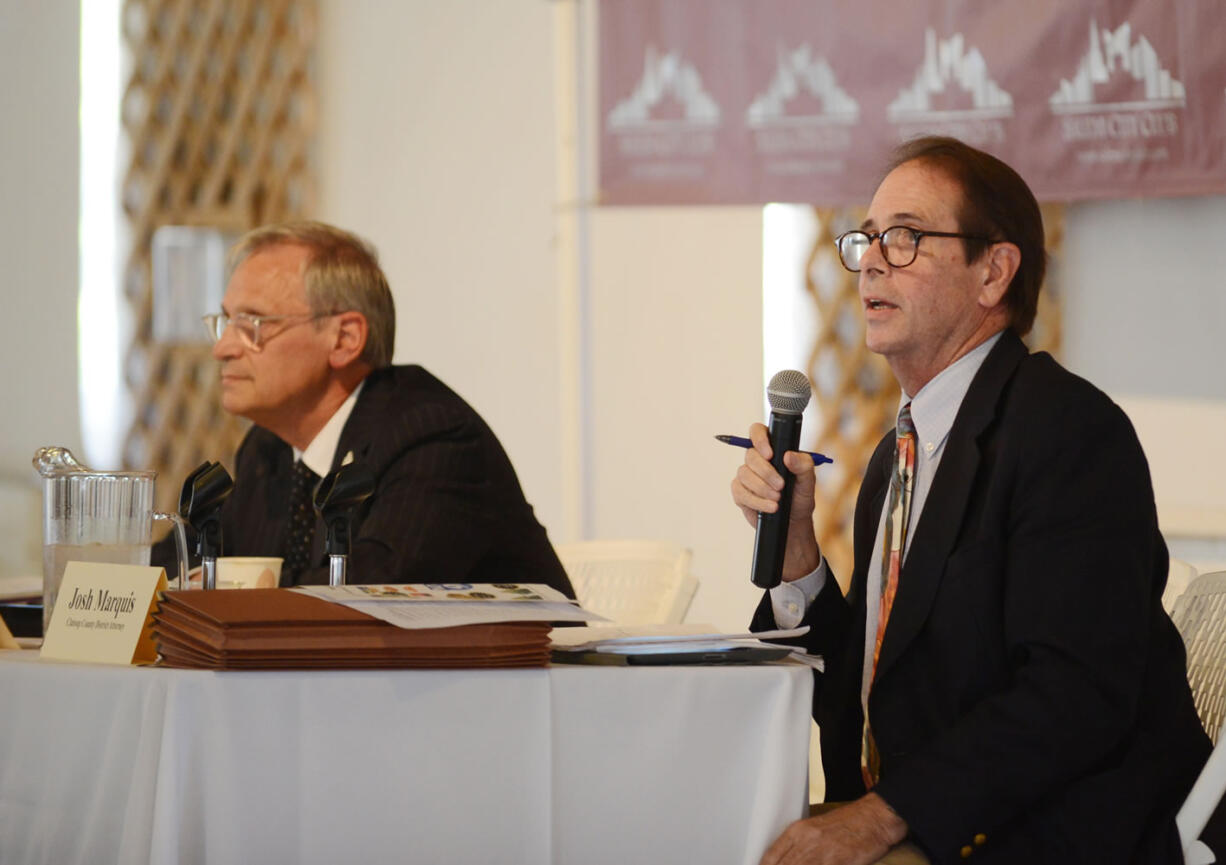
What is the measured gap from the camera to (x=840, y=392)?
10.3 feet

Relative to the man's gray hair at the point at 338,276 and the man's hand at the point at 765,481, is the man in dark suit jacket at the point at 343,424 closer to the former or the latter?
the man's gray hair at the point at 338,276

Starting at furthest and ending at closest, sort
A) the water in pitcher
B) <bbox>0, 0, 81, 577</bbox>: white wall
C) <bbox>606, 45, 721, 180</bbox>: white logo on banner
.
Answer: <bbox>0, 0, 81, 577</bbox>: white wall → <bbox>606, 45, 721, 180</bbox>: white logo on banner → the water in pitcher

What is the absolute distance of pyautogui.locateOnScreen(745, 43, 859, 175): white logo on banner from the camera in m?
2.95

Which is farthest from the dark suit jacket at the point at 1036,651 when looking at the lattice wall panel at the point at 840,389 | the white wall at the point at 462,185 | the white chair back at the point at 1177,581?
the white wall at the point at 462,185

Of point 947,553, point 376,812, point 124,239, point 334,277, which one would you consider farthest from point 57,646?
point 124,239

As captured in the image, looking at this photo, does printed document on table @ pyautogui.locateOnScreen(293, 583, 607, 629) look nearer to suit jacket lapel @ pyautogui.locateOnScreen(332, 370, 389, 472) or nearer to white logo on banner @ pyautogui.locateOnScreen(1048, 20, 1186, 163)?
suit jacket lapel @ pyautogui.locateOnScreen(332, 370, 389, 472)

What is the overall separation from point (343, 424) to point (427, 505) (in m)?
0.28

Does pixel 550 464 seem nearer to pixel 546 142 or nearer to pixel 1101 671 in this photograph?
pixel 546 142

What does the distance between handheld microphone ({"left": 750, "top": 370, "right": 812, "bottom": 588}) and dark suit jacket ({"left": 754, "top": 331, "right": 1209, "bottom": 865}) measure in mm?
118

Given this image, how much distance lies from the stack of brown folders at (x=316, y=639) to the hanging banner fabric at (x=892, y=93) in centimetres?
212

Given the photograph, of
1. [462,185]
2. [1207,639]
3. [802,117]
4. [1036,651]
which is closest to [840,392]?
[802,117]

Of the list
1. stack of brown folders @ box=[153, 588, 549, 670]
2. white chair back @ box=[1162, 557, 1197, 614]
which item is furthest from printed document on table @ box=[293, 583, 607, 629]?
white chair back @ box=[1162, 557, 1197, 614]

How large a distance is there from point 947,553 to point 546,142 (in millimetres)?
2395

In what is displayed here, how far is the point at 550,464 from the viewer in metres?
3.36
